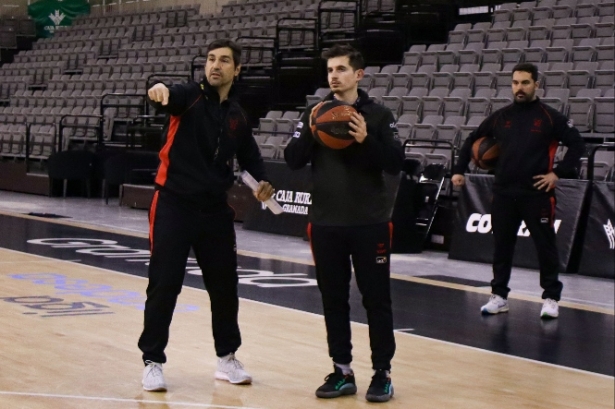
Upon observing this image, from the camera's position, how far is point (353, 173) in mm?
5512

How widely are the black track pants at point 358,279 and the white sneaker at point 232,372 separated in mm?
501

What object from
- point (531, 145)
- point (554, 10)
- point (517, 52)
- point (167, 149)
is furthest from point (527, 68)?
point (554, 10)

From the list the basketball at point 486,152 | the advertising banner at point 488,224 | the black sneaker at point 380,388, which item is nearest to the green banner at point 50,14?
the advertising banner at point 488,224

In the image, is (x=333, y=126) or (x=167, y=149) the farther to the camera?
(x=167, y=149)

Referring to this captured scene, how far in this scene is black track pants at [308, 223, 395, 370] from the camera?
5.53 metres

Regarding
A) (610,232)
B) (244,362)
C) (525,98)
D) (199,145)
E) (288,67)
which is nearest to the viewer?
(199,145)

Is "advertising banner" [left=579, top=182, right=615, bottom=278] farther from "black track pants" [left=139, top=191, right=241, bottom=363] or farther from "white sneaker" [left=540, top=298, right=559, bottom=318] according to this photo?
"black track pants" [left=139, top=191, right=241, bottom=363]

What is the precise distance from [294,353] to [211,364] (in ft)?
2.01

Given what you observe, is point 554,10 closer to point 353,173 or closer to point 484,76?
point 484,76

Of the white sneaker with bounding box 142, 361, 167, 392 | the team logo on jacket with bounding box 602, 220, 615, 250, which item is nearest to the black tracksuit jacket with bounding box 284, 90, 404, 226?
the white sneaker with bounding box 142, 361, 167, 392

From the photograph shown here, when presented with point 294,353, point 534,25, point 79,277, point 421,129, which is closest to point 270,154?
point 421,129

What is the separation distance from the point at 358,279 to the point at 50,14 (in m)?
29.0

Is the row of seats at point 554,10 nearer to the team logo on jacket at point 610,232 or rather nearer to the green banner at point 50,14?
the team logo on jacket at point 610,232

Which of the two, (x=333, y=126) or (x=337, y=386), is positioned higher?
(x=333, y=126)
